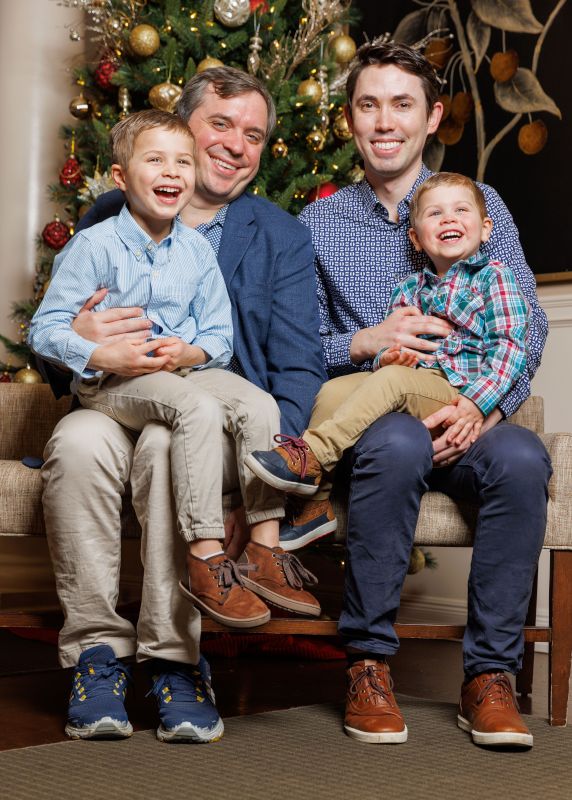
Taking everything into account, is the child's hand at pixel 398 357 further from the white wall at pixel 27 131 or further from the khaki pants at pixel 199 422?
the white wall at pixel 27 131

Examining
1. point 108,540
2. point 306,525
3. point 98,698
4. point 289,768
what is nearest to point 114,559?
point 108,540

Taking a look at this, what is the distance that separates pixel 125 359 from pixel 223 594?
498mm

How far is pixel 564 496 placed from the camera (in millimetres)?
2070

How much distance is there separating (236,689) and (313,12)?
7.05ft

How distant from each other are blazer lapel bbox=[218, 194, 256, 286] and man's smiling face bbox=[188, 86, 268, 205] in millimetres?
54

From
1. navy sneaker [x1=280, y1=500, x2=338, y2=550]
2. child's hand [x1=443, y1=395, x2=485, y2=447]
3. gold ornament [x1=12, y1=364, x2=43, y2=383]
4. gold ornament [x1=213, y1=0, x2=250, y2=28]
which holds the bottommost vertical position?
navy sneaker [x1=280, y1=500, x2=338, y2=550]

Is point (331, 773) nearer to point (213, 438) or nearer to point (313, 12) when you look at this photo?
point (213, 438)

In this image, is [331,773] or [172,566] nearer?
[331,773]

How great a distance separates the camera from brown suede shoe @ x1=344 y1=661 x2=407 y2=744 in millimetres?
1851

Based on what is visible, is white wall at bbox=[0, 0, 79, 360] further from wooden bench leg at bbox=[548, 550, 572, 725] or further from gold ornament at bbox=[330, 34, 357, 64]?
wooden bench leg at bbox=[548, 550, 572, 725]

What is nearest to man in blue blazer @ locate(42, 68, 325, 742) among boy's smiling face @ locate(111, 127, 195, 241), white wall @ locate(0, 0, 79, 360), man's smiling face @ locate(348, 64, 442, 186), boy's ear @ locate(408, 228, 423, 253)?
boy's smiling face @ locate(111, 127, 195, 241)

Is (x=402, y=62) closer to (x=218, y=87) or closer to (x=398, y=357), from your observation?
(x=218, y=87)

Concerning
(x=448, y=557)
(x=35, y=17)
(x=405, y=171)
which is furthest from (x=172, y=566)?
(x=35, y=17)

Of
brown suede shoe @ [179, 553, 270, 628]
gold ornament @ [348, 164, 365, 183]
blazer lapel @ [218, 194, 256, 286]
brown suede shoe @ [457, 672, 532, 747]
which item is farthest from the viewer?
gold ornament @ [348, 164, 365, 183]
